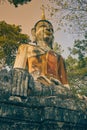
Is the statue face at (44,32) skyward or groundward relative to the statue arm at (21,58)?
skyward

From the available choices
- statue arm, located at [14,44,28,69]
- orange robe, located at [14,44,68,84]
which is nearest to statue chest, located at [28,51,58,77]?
orange robe, located at [14,44,68,84]

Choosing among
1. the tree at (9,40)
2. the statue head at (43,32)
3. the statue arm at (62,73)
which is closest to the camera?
the statue arm at (62,73)

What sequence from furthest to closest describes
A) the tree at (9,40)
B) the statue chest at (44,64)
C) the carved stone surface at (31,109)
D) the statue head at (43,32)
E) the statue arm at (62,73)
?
the tree at (9,40) → the statue head at (43,32) → the statue arm at (62,73) → the statue chest at (44,64) → the carved stone surface at (31,109)

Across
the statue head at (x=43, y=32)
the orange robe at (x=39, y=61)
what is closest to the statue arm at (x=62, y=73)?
the orange robe at (x=39, y=61)

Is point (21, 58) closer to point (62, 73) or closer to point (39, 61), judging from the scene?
point (39, 61)

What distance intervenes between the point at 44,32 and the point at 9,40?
8796 mm

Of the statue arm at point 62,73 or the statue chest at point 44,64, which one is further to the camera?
the statue arm at point 62,73

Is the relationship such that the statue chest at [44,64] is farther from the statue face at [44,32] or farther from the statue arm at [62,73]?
the statue face at [44,32]

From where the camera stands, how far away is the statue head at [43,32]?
29.5 feet

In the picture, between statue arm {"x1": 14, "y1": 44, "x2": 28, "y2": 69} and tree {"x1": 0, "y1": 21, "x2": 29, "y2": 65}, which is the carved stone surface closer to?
statue arm {"x1": 14, "y1": 44, "x2": 28, "y2": 69}

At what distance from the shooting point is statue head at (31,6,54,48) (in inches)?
354

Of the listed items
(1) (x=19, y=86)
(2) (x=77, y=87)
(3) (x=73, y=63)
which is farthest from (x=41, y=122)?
(3) (x=73, y=63)

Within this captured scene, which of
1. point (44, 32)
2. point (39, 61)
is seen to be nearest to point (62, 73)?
point (39, 61)

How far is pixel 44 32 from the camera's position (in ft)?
29.6
